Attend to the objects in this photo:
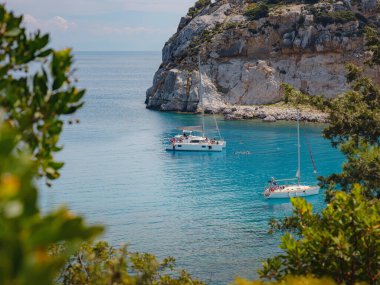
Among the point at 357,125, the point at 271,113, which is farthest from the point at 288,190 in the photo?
the point at 271,113

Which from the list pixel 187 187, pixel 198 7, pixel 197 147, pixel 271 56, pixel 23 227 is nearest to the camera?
pixel 23 227

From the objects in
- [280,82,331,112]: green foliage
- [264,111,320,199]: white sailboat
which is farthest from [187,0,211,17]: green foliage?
[280,82,331,112]: green foliage

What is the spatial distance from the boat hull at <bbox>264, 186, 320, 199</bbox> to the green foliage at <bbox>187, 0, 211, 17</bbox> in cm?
8012

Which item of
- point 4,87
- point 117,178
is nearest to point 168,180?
point 117,178

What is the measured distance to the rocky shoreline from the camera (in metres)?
84.1

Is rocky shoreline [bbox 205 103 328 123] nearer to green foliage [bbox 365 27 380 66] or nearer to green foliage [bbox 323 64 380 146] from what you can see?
green foliage [bbox 365 27 380 66]

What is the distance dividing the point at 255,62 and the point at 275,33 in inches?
257

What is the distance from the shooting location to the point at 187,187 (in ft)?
160

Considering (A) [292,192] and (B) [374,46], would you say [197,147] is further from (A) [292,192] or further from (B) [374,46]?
(B) [374,46]

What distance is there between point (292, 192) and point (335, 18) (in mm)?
56283

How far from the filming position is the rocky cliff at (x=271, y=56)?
303ft

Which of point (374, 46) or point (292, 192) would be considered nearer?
point (374, 46)

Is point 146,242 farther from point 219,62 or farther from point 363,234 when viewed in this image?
point 219,62

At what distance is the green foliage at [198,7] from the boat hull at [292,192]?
8012cm
